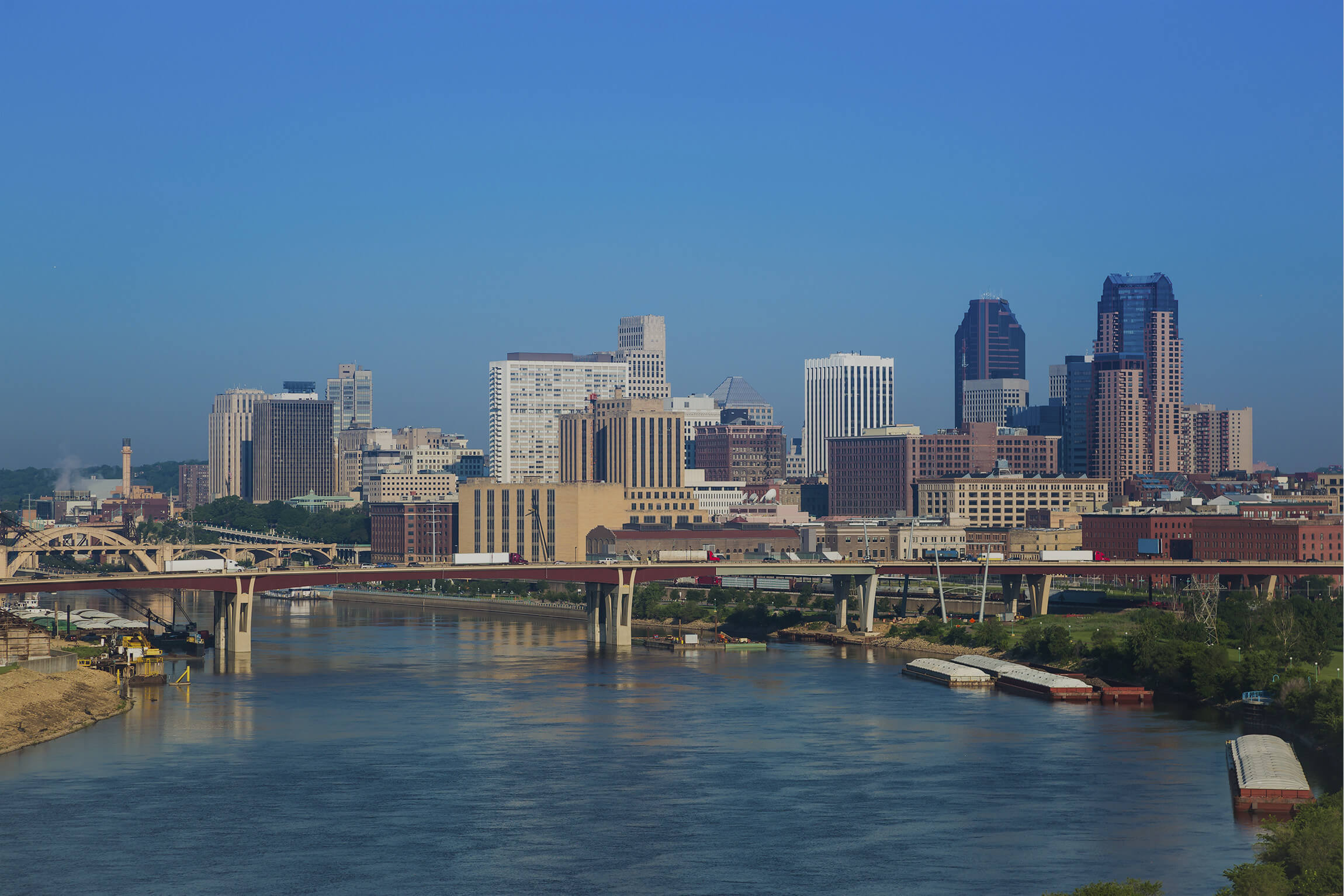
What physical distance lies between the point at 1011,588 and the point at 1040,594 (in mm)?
2384

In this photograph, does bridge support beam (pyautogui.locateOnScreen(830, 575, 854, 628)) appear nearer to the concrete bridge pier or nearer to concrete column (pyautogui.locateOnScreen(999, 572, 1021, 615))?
concrete column (pyautogui.locateOnScreen(999, 572, 1021, 615))

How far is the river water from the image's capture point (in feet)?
184

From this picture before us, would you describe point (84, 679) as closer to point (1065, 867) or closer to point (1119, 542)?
point (1065, 867)

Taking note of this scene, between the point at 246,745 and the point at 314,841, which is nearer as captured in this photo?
the point at 314,841

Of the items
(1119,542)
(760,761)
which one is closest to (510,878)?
(760,761)

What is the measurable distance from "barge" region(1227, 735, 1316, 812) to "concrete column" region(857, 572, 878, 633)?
6705 centimetres

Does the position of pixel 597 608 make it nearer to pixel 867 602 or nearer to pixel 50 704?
pixel 867 602

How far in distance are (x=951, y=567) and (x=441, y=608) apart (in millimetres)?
60259

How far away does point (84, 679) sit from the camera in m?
97.4

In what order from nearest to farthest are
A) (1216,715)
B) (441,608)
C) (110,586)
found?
(1216,715), (110,586), (441,608)

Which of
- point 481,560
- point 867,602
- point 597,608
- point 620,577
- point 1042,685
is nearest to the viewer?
point 1042,685

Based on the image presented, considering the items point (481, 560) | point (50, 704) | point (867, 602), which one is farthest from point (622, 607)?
point (50, 704)

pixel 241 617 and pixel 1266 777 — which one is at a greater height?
pixel 241 617

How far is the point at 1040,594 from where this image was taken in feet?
492
